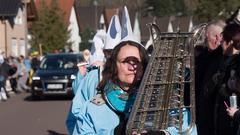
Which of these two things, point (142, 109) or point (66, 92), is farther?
point (66, 92)

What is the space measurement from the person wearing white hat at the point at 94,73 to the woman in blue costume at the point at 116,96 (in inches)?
12.2

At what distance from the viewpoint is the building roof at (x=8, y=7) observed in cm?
4433

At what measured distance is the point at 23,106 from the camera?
21.9 metres

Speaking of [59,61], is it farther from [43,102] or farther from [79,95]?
[79,95]

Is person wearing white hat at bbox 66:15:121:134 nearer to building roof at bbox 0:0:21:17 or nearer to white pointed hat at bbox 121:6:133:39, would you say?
white pointed hat at bbox 121:6:133:39

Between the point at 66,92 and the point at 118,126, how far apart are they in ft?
63.8

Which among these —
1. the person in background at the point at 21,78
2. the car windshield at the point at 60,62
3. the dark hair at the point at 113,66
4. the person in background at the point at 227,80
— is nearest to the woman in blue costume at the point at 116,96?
the dark hair at the point at 113,66

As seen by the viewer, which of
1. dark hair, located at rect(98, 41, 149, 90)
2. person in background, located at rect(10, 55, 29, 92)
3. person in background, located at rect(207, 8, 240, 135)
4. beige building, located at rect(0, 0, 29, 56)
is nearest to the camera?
dark hair, located at rect(98, 41, 149, 90)

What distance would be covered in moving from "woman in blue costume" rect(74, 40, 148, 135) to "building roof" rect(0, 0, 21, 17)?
133ft

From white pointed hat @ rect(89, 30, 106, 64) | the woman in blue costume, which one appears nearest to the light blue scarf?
the woman in blue costume

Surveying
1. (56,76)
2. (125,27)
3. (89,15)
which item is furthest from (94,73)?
(89,15)

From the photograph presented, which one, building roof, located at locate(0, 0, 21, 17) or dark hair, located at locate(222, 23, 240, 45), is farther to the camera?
building roof, located at locate(0, 0, 21, 17)

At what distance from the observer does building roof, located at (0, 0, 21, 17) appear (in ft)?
145

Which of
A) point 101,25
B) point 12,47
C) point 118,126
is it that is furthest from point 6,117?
point 101,25
